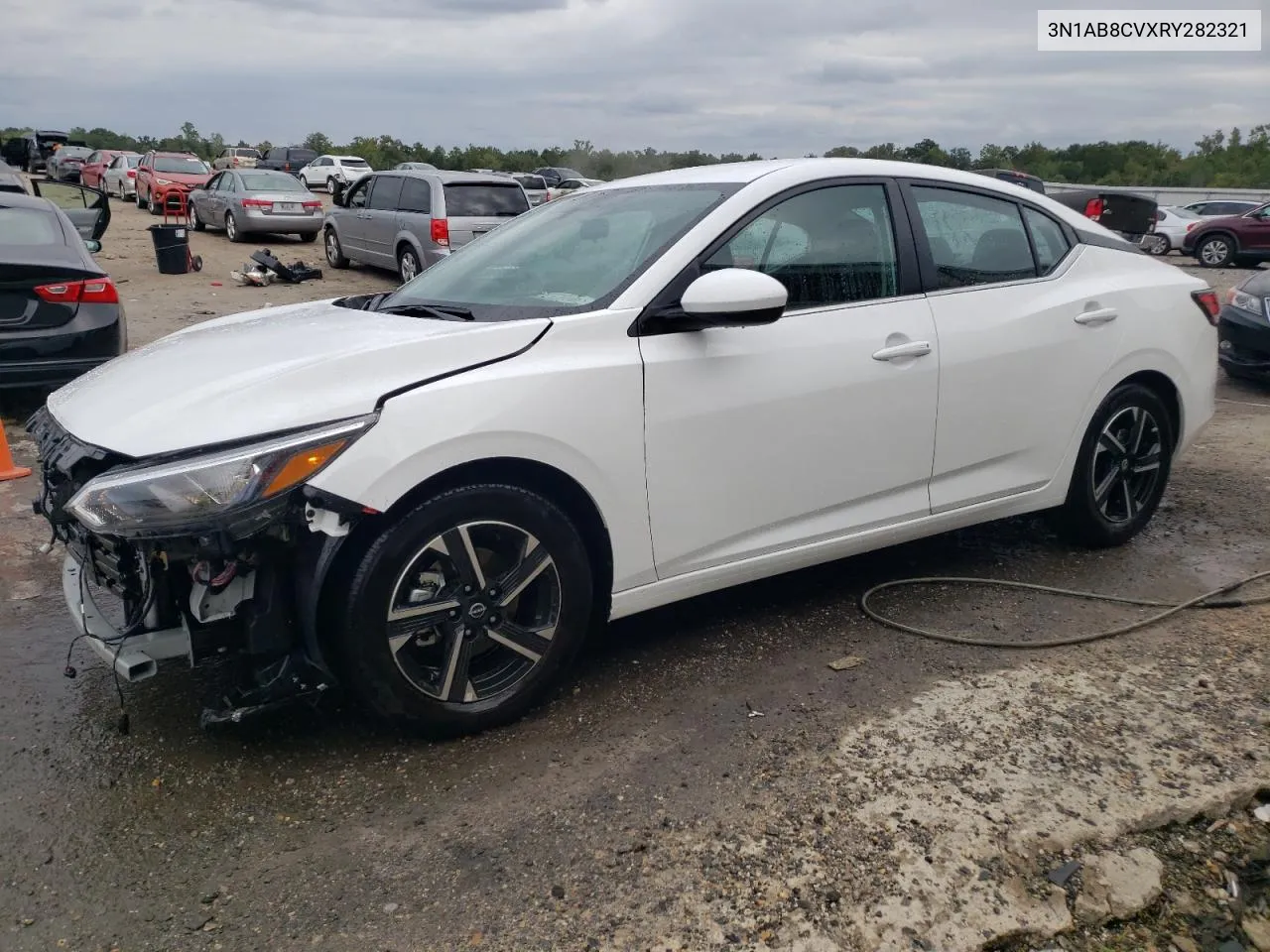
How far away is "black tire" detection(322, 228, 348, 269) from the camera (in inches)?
658

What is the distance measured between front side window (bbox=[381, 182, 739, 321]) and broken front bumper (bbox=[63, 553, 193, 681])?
1339 millimetres

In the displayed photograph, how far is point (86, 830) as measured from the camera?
2701 millimetres

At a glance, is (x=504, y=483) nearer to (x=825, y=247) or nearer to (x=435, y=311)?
(x=435, y=311)

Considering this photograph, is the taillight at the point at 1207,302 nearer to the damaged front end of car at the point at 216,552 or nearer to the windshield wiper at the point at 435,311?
the windshield wiper at the point at 435,311

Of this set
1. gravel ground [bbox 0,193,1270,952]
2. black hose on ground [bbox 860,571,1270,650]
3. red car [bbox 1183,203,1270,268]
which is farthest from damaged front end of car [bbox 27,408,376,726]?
red car [bbox 1183,203,1270,268]

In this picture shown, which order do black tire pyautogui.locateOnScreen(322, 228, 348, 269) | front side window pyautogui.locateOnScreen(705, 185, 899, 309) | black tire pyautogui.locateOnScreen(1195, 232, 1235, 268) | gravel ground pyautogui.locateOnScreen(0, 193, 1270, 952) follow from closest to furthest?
1. gravel ground pyautogui.locateOnScreen(0, 193, 1270, 952)
2. front side window pyautogui.locateOnScreen(705, 185, 899, 309)
3. black tire pyautogui.locateOnScreen(322, 228, 348, 269)
4. black tire pyautogui.locateOnScreen(1195, 232, 1235, 268)

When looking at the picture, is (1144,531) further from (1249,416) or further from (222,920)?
(222,920)

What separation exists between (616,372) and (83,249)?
18.3 ft

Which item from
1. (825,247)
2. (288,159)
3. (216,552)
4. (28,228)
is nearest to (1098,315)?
(825,247)

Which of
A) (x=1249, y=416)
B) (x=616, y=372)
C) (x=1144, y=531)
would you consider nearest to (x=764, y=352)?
(x=616, y=372)

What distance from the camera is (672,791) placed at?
9.39 feet

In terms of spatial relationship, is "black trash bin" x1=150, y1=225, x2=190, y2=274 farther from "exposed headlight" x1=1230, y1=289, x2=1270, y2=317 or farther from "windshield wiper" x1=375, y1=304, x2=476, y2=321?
"exposed headlight" x1=1230, y1=289, x2=1270, y2=317

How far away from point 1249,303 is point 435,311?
811cm

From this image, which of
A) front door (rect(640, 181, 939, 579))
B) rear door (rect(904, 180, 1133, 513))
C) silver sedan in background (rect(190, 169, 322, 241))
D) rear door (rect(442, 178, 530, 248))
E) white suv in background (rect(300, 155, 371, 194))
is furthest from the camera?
white suv in background (rect(300, 155, 371, 194))
